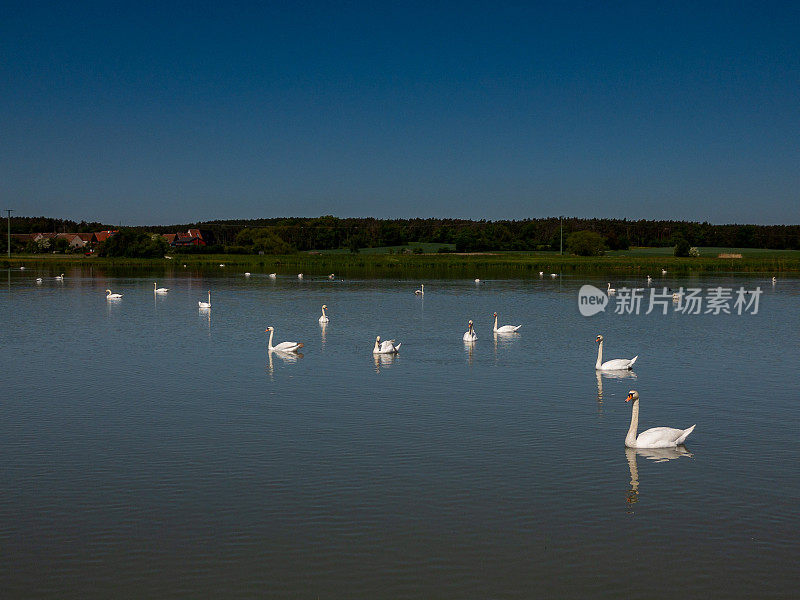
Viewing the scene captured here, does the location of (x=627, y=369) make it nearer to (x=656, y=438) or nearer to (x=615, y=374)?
(x=615, y=374)

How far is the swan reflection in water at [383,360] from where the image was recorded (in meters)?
26.4

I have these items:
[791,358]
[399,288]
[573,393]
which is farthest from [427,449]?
[399,288]

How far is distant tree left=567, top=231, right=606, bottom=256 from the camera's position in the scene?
159m

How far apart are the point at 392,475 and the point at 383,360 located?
13412mm

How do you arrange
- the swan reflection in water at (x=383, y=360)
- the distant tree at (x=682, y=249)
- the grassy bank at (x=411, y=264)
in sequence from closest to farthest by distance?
the swan reflection in water at (x=383, y=360) → the grassy bank at (x=411, y=264) → the distant tree at (x=682, y=249)

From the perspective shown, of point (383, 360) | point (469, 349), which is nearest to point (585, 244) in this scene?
point (469, 349)

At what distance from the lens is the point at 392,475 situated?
14242 mm

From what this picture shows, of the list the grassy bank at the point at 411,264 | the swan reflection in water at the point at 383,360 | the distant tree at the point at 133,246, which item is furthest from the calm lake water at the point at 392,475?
the distant tree at the point at 133,246

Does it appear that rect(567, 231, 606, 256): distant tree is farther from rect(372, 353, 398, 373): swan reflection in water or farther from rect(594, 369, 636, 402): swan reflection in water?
rect(594, 369, 636, 402): swan reflection in water

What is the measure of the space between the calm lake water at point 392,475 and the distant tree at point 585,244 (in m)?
130

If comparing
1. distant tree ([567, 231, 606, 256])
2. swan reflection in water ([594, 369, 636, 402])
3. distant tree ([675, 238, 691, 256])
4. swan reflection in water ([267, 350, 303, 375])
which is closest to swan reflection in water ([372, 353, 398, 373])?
swan reflection in water ([267, 350, 303, 375])

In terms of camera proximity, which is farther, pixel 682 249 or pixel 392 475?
pixel 682 249

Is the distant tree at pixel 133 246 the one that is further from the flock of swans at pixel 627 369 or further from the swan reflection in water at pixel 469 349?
the swan reflection in water at pixel 469 349

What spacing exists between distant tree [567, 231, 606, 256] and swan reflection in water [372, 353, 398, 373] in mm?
135119
